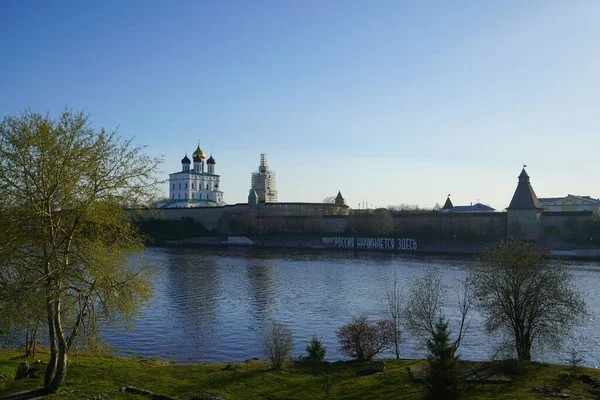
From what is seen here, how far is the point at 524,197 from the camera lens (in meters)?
48.7

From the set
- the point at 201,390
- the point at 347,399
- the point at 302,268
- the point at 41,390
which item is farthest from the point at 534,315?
the point at 302,268

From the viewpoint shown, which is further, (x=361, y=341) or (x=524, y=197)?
(x=524, y=197)

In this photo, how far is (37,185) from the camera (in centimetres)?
823

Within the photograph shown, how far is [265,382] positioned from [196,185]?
75702 mm

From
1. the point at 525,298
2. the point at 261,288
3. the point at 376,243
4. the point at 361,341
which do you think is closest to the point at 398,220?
the point at 376,243

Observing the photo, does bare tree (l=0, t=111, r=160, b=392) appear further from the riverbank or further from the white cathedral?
the white cathedral

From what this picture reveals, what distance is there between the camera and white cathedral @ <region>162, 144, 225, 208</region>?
8238cm

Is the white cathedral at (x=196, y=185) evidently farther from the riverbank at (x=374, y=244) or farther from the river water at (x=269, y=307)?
the river water at (x=269, y=307)

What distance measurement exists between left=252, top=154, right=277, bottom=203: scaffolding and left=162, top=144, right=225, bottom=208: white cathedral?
31.2ft

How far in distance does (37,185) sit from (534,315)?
10.5m

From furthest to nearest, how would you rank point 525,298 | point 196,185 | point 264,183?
point 264,183 < point 196,185 < point 525,298

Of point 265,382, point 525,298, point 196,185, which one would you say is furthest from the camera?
point 196,185

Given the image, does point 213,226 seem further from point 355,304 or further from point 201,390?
point 201,390

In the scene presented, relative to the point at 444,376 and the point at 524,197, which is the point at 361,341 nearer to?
the point at 444,376
